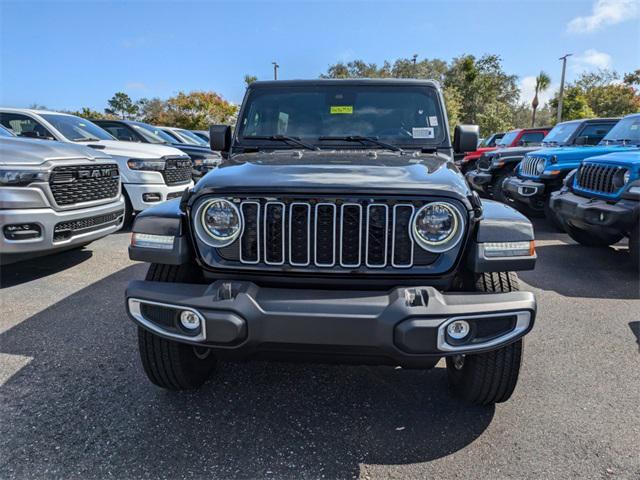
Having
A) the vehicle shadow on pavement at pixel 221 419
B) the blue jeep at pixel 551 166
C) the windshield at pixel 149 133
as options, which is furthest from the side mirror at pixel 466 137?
the windshield at pixel 149 133

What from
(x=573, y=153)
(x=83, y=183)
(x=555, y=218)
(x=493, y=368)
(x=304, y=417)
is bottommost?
(x=304, y=417)

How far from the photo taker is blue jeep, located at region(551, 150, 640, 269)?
490 cm

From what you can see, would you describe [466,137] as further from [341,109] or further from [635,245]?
[635,245]

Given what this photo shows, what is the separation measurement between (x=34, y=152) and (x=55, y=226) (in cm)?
81

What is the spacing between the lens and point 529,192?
25.3 ft

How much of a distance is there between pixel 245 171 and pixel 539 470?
79.0 inches

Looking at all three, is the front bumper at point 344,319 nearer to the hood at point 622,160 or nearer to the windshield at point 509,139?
the hood at point 622,160

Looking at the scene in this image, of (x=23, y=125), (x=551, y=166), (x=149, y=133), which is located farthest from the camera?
(x=149, y=133)

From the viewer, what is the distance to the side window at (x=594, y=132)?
8.74 metres

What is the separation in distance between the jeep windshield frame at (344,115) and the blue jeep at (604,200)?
2871mm

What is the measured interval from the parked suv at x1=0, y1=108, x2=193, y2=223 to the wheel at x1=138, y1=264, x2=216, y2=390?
15.5ft

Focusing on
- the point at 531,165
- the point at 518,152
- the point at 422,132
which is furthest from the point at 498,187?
the point at 422,132

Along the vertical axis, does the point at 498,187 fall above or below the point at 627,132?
below

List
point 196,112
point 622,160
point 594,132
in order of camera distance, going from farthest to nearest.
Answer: point 196,112 → point 594,132 → point 622,160
